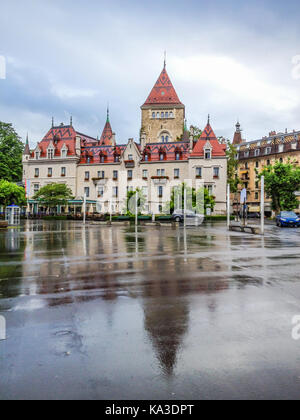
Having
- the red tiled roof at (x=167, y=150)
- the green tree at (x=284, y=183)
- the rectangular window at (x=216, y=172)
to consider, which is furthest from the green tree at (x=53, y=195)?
the green tree at (x=284, y=183)

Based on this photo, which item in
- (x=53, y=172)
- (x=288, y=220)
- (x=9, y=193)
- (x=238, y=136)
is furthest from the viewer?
(x=238, y=136)

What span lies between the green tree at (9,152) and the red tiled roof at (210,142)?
35.8 m

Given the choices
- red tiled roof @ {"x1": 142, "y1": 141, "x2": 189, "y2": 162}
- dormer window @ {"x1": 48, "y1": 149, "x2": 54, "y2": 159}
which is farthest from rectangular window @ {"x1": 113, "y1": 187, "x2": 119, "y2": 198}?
dormer window @ {"x1": 48, "y1": 149, "x2": 54, "y2": 159}

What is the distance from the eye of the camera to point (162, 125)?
7900 cm

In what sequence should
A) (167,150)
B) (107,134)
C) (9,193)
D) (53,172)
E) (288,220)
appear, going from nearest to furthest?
(288,220)
(9,193)
(167,150)
(53,172)
(107,134)

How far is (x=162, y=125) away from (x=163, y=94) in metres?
8.07

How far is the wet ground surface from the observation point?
10.2ft

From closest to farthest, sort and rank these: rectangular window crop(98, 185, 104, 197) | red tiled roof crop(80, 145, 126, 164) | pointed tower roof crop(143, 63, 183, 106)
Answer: rectangular window crop(98, 185, 104, 197)
red tiled roof crop(80, 145, 126, 164)
pointed tower roof crop(143, 63, 183, 106)

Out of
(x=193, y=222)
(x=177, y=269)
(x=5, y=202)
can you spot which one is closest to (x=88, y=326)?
(x=177, y=269)

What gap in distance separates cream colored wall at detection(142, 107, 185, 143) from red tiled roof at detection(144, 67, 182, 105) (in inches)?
78.6

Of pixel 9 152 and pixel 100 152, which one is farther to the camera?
pixel 100 152

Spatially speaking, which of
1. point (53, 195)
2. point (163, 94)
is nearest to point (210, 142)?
point (163, 94)

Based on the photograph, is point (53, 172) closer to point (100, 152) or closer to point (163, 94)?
point (100, 152)

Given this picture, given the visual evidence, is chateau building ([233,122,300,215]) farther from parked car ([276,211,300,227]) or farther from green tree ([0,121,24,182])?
green tree ([0,121,24,182])
